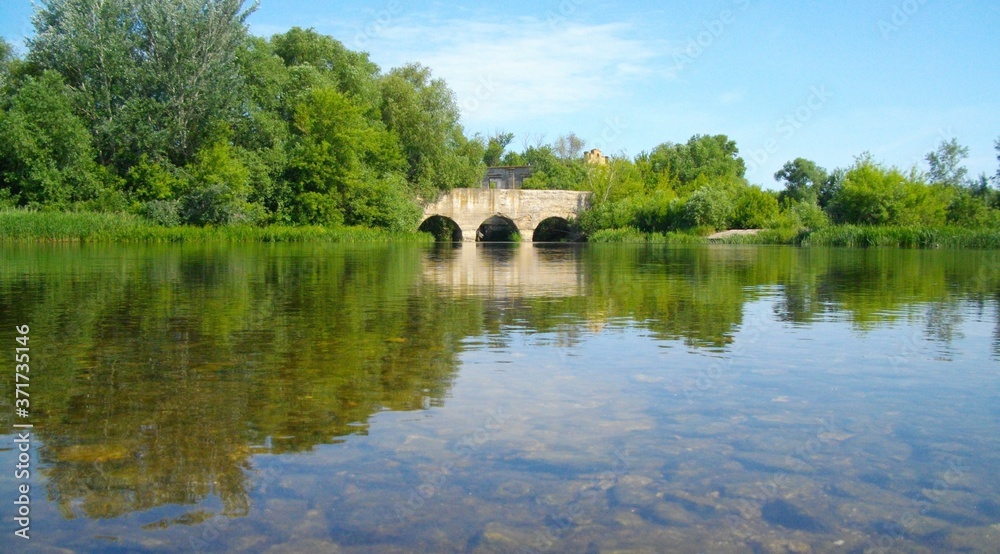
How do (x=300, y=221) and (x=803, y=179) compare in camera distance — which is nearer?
(x=300, y=221)

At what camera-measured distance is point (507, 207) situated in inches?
2299

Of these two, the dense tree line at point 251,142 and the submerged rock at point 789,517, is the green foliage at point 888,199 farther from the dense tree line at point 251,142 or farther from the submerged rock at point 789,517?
the submerged rock at point 789,517

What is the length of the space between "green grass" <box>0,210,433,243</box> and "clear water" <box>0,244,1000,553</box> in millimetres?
24093

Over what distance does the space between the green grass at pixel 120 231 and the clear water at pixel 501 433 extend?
24.1m

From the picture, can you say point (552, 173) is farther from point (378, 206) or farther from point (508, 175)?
point (378, 206)

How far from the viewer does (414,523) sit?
2.74 m

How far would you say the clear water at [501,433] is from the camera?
2.72 meters

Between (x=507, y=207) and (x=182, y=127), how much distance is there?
26051mm

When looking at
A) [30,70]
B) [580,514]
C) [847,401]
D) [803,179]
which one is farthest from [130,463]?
[803,179]

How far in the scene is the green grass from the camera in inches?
1139

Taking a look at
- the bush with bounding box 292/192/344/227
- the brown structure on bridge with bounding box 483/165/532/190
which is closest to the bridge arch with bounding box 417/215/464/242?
the bush with bounding box 292/192/344/227

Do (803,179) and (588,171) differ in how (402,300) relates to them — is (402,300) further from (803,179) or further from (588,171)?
(803,179)

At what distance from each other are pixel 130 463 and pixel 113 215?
32849 mm

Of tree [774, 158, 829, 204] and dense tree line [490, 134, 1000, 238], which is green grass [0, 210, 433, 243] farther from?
tree [774, 158, 829, 204]
